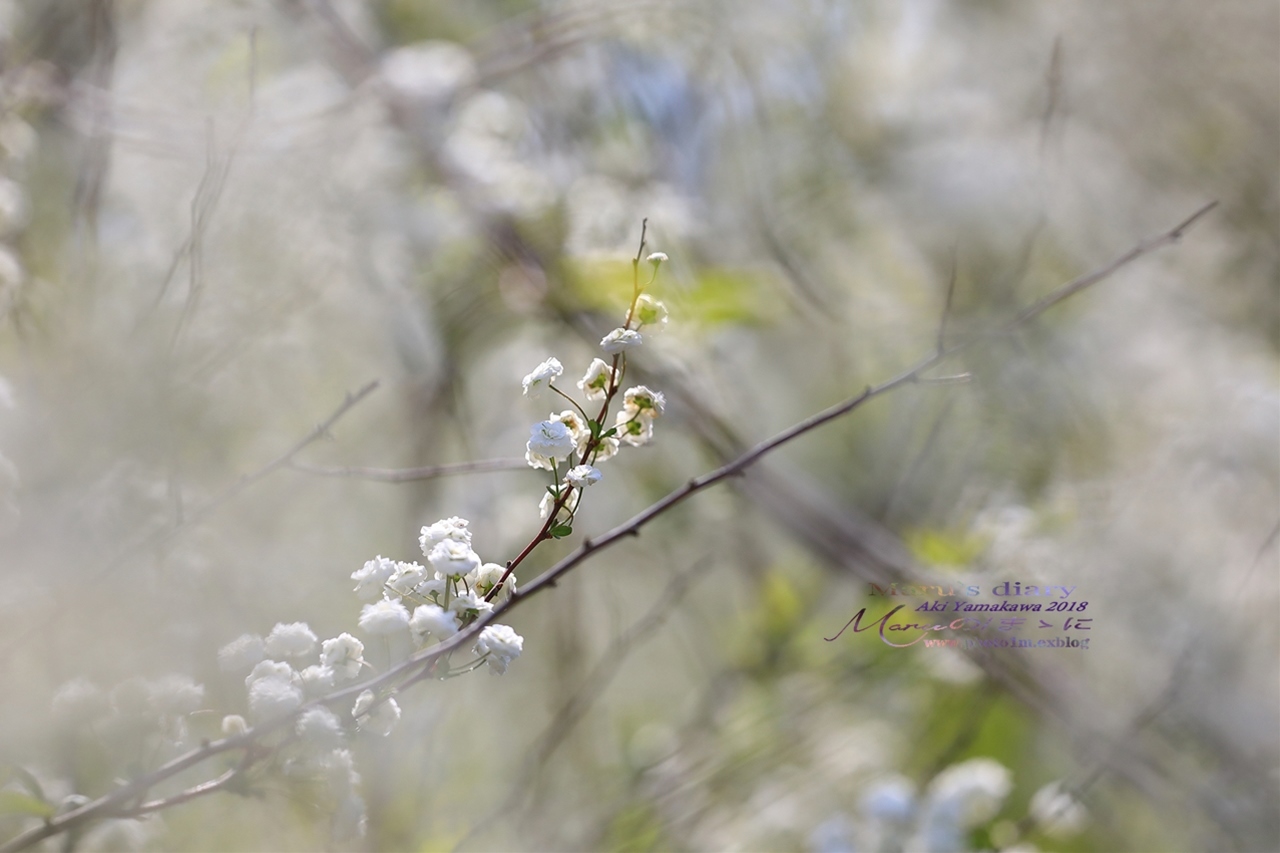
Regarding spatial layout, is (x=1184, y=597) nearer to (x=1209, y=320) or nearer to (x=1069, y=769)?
(x=1069, y=769)

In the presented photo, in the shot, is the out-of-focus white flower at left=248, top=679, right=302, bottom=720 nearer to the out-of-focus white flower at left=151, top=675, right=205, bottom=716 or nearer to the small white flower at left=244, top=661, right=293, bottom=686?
the small white flower at left=244, top=661, right=293, bottom=686

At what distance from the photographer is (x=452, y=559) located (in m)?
0.51

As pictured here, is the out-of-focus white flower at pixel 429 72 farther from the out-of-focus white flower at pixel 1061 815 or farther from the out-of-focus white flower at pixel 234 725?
the out-of-focus white flower at pixel 1061 815

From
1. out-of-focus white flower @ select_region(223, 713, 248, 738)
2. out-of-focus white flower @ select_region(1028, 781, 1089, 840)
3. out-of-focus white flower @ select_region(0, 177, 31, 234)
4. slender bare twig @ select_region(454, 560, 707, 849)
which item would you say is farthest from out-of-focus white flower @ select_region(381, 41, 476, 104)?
out-of-focus white flower @ select_region(1028, 781, 1089, 840)

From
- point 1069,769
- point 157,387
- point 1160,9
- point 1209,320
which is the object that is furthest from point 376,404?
point 1160,9

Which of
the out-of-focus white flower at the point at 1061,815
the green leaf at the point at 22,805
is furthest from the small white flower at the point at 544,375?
the out-of-focus white flower at the point at 1061,815

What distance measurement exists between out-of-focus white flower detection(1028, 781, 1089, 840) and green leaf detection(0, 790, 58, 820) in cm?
101

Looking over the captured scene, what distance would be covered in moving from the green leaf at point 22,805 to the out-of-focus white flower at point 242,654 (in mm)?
121

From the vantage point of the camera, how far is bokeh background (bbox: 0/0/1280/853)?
1080 millimetres

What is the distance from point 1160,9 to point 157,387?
6.85 feet

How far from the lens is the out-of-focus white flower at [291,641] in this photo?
1.75ft

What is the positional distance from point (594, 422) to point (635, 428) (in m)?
0.04

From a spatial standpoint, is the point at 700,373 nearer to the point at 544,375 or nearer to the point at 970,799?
the point at 970,799

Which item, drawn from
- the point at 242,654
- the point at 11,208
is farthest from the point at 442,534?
the point at 11,208
